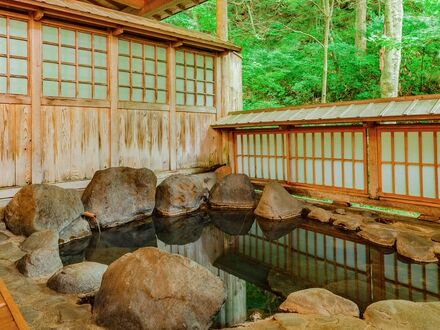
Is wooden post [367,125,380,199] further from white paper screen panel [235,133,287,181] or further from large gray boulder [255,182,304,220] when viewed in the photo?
white paper screen panel [235,133,287,181]

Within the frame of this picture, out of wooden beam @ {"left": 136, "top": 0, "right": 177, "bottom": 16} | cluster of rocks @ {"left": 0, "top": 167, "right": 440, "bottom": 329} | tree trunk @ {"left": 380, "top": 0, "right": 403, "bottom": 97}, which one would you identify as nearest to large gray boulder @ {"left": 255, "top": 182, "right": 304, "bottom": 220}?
cluster of rocks @ {"left": 0, "top": 167, "right": 440, "bottom": 329}

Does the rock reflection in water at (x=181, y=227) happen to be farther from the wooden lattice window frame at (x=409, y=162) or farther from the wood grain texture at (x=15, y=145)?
the wooden lattice window frame at (x=409, y=162)

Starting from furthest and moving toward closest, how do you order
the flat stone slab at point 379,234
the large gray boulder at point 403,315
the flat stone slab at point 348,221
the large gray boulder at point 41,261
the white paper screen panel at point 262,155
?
1. the white paper screen panel at point 262,155
2. the flat stone slab at point 348,221
3. the flat stone slab at point 379,234
4. the large gray boulder at point 41,261
5. the large gray boulder at point 403,315

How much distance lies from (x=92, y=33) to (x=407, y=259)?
28.2ft

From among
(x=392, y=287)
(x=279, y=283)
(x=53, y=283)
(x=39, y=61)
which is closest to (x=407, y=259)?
(x=392, y=287)

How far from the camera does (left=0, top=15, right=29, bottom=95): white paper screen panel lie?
23.2 ft

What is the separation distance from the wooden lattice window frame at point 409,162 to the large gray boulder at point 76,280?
20.8 ft

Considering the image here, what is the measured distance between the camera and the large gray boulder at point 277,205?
7.90 m

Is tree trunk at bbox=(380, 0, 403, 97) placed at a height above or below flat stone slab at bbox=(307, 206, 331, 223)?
Answer: above

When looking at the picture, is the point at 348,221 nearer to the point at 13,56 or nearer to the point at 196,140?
the point at 196,140

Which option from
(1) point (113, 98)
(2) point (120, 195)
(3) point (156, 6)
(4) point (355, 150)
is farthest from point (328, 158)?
(3) point (156, 6)

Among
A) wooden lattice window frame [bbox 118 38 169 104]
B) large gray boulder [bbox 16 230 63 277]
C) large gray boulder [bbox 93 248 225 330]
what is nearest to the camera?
large gray boulder [bbox 93 248 225 330]

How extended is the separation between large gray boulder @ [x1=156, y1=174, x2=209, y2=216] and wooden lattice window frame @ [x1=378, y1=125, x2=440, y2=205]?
4664mm

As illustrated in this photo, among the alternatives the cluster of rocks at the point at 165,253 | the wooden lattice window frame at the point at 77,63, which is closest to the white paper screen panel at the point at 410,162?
the cluster of rocks at the point at 165,253
